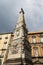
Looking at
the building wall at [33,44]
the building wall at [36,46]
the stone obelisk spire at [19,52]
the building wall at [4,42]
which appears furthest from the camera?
the building wall at [4,42]

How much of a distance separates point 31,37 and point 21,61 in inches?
947

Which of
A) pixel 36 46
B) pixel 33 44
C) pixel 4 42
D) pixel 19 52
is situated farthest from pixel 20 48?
pixel 4 42

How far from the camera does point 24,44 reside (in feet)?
23.7

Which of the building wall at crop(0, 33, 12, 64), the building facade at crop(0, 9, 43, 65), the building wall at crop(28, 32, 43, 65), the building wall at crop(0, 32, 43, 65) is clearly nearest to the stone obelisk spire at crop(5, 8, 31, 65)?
the building facade at crop(0, 9, 43, 65)

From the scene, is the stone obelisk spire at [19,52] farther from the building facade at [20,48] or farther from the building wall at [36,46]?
the building wall at [36,46]

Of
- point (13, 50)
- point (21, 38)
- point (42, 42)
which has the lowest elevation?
point (13, 50)

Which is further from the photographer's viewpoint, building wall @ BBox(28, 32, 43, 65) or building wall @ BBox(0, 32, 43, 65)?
building wall @ BBox(0, 32, 43, 65)

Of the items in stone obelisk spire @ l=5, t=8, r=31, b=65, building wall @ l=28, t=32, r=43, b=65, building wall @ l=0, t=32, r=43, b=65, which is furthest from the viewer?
building wall @ l=0, t=32, r=43, b=65

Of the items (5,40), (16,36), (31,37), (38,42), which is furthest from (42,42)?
(16,36)

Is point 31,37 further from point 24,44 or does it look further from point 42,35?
point 24,44

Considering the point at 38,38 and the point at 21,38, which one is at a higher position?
the point at 38,38

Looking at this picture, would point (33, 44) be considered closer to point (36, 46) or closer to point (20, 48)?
point (36, 46)

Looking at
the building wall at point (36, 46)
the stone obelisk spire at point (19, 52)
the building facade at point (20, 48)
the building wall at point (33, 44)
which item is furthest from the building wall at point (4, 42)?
the stone obelisk spire at point (19, 52)

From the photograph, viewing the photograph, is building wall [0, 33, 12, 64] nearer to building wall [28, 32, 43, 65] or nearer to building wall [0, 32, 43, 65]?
building wall [0, 32, 43, 65]
